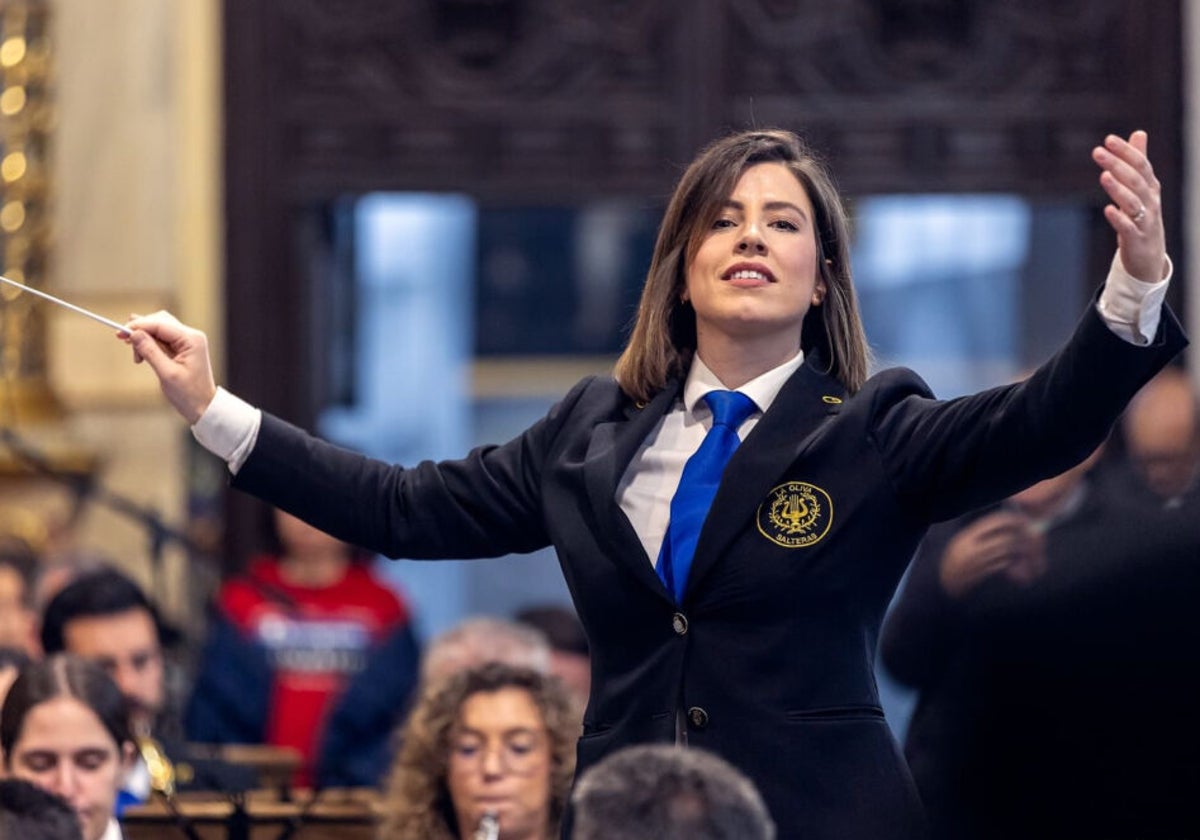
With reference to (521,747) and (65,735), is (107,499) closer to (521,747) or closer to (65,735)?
(521,747)

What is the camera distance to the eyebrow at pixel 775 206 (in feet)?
11.4

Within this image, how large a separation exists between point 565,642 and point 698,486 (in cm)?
391

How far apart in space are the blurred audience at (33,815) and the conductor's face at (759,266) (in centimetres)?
135

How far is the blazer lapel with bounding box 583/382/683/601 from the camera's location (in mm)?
3332

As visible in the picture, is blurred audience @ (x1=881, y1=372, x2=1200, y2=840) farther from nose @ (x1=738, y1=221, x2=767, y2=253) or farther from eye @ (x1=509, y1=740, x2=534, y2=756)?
nose @ (x1=738, y1=221, x2=767, y2=253)

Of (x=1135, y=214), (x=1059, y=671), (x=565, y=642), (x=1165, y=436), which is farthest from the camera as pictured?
(x=565, y=642)

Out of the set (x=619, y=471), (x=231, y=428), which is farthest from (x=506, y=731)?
(x=619, y=471)

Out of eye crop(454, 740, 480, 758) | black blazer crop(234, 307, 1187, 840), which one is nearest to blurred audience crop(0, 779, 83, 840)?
black blazer crop(234, 307, 1187, 840)

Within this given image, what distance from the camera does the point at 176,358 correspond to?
359 cm

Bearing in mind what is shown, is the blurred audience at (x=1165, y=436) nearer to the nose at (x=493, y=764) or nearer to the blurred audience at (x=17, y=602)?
the nose at (x=493, y=764)

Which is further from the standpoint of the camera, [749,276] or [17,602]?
[17,602]

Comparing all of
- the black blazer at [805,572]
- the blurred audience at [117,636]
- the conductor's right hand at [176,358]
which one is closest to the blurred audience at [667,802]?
the black blazer at [805,572]

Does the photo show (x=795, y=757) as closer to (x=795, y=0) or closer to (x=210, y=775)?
(x=210, y=775)

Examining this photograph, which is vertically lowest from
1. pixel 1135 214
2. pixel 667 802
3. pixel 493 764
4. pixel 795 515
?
pixel 493 764
